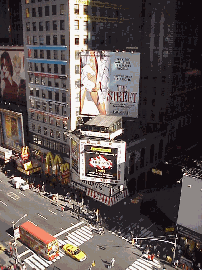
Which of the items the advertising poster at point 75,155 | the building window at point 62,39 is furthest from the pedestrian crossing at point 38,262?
the building window at point 62,39

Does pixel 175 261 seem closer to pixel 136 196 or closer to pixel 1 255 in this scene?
pixel 136 196

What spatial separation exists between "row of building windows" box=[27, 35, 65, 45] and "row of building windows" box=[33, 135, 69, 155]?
2378cm

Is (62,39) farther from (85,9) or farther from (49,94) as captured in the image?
(49,94)

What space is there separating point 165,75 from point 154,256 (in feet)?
138

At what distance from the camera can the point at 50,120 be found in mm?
73312

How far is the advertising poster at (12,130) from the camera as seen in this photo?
80.1m

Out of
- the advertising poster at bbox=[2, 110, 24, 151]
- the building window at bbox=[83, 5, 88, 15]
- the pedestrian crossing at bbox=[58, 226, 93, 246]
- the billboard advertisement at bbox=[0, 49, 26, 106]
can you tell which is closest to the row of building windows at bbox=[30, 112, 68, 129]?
the advertising poster at bbox=[2, 110, 24, 151]

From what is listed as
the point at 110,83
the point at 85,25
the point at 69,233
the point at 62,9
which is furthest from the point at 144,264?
the point at 62,9

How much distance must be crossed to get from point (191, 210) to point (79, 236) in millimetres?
20279

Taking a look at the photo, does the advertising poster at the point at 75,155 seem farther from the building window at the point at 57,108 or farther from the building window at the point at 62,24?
the building window at the point at 62,24

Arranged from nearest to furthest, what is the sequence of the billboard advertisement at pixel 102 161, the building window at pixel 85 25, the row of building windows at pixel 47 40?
the billboard advertisement at pixel 102 161, the row of building windows at pixel 47 40, the building window at pixel 85 25

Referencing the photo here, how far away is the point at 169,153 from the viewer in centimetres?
7831

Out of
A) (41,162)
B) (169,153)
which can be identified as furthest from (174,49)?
(41,162)

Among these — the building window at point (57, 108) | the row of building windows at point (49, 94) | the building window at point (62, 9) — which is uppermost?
the building window at point (62, 9)
